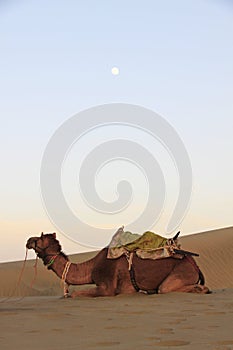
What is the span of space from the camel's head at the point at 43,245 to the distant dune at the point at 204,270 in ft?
35.0

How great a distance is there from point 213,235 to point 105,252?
23.6 metres

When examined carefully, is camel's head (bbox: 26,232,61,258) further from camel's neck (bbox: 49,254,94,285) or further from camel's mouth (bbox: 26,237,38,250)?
camel's neck (bbox: 49,254,94,285)

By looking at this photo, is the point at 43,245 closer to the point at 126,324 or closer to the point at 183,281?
the point at 183,281

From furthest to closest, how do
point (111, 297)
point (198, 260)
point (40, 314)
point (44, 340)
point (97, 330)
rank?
point (198, 260) → point (111, 297) → point (40, 314) → point (97, 330) → point (44, 340)

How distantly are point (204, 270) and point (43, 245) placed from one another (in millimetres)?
16950

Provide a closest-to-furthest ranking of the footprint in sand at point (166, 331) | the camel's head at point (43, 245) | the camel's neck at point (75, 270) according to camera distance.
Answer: the footprint in sand at point (166, 331)
the camel's neck at point (75, 270)
the camel's head at point (43, 245)

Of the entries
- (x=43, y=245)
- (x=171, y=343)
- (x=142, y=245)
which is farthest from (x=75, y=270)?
(x=171, y=343)

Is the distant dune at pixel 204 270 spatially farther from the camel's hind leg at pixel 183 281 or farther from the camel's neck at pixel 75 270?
the camel's hind leg at pixel 183 281

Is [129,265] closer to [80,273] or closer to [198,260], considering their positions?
[80,273]

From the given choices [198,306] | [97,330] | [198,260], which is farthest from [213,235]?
[97,330]

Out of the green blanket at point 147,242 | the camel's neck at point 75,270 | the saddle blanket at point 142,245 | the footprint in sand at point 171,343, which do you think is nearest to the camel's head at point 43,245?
the camel's neck at point 75,270

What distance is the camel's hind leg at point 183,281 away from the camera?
880 centimetres

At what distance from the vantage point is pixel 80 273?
9.04 m

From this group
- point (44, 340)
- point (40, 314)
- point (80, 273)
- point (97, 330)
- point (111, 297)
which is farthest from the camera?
point (80, 273)
